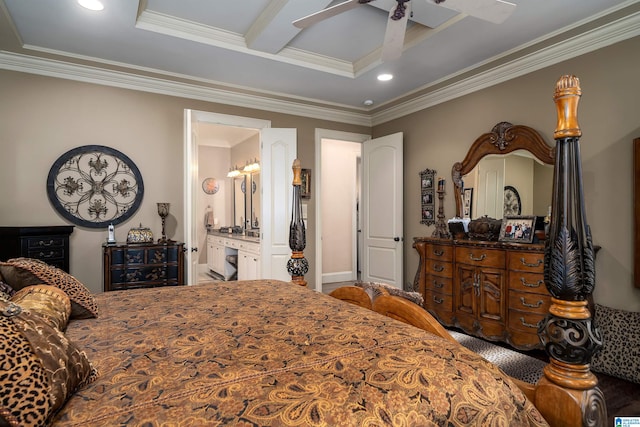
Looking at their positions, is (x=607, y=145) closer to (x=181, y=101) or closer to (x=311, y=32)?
(x=311, y=32)

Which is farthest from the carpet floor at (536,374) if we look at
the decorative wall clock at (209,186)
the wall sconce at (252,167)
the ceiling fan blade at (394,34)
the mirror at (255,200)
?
the decorative wall clock at (209,186)

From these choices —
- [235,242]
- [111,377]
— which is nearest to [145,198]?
[235,242]

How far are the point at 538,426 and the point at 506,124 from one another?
3.29 m

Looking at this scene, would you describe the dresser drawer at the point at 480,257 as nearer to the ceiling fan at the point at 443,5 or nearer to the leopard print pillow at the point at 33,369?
the ceiling fan at the point at 443,5

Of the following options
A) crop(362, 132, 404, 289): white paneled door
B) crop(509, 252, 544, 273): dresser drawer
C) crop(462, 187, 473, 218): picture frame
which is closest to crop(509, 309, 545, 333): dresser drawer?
crop(509, 252, 544, 273): dresser drawer

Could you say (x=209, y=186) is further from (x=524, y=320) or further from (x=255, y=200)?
(x=524, y=320)

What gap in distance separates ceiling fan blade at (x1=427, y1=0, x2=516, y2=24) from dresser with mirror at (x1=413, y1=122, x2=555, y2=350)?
166 centimetres

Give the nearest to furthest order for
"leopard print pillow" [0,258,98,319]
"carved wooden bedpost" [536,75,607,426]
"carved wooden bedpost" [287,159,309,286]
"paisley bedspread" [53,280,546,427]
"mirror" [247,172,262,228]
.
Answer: "paisley bedspread" [53,280,546,427] < "carved wooden bedpost" [536,75,607,426] < "leopard print pillow" [0,258,98,319] < "carved wooden bedpost" [287,159,309,286] < "mirror" [247,172,262,228]

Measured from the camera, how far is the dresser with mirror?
9.92 ft

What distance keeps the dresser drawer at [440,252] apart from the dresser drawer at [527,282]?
67cm

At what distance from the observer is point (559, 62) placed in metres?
3.23

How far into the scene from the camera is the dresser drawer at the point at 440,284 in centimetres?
369

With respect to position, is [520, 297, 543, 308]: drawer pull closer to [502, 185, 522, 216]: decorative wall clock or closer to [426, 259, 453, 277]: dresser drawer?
[426, 259, 453, 277]: dresser drawer

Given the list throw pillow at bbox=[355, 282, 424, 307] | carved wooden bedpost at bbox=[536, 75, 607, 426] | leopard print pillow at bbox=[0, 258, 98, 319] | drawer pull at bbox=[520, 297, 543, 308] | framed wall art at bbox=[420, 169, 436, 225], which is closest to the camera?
carved wooden bedpost at bbox=[536, 75, 607, 426]
